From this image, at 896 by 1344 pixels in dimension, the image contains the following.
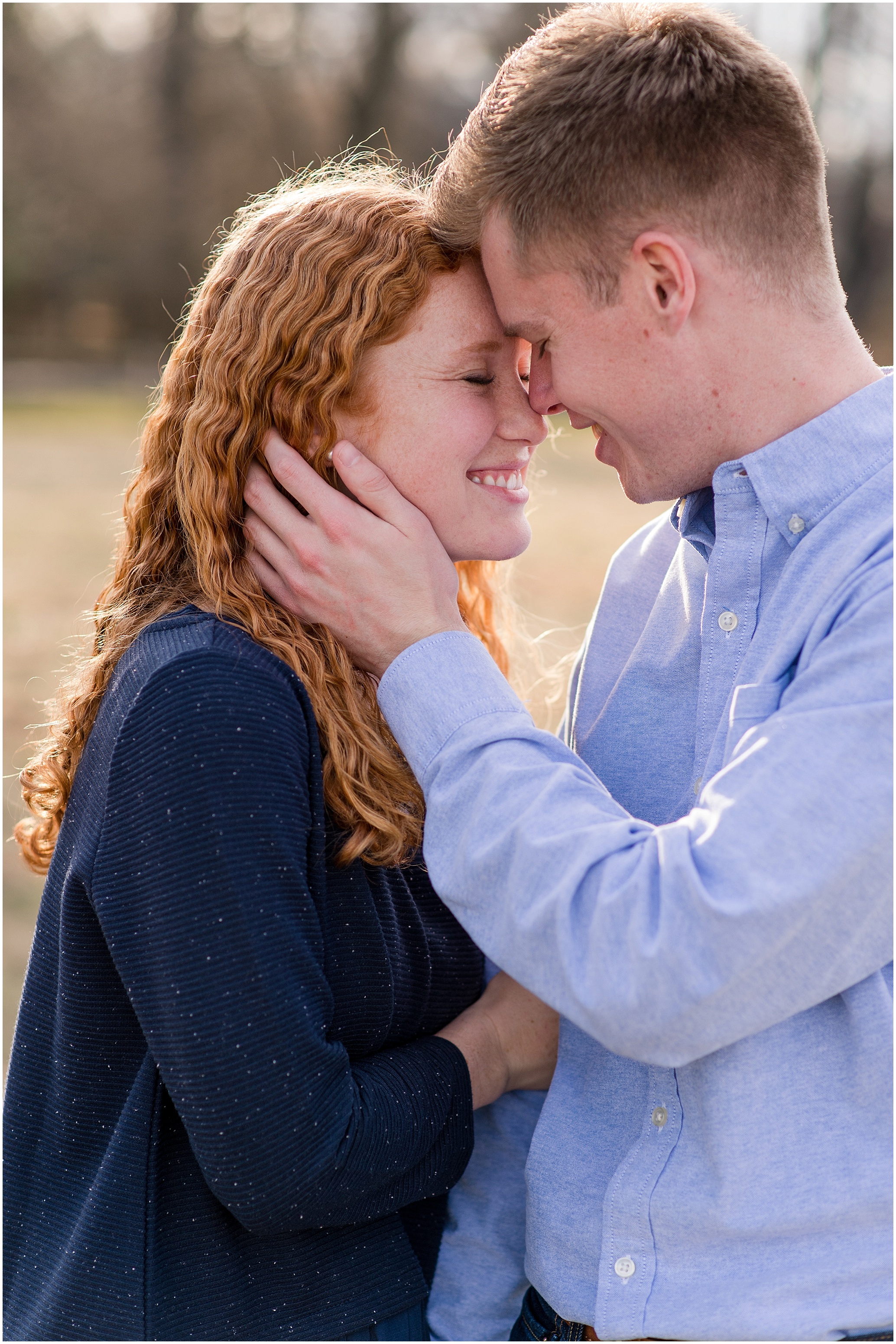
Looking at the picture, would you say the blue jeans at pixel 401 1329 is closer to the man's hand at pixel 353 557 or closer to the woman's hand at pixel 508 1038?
the woman's hand at pixel 508 1038

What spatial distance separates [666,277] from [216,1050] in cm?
139

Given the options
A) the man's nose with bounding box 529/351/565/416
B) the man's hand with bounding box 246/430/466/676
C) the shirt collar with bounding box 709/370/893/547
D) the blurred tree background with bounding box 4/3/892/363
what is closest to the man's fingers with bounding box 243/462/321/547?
the man's hand with bounding box 246/430/466/676

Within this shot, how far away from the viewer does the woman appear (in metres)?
1.66

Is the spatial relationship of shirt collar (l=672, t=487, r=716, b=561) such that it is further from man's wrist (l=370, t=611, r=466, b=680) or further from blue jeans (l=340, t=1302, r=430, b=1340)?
blue jeans (l=340, t=1302, r=430, b=1340)

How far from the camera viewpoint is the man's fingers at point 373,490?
208 cm

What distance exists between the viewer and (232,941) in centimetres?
164

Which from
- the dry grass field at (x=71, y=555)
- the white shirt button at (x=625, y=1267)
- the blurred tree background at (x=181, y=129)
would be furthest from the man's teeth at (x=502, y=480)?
the blurred tree background at (x=181, y=129)

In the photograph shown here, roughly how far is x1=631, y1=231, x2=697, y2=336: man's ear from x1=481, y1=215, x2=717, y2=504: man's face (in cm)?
1

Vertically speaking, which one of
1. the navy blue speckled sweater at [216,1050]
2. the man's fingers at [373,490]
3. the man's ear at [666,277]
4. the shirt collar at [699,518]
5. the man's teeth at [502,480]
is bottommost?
the navy blue speckled sweater at [216,1050]

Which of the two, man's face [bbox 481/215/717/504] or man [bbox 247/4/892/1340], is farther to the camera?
man's face [bbox 481/215/717/504]

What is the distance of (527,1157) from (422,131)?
3024cm

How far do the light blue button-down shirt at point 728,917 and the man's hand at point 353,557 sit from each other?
12cm

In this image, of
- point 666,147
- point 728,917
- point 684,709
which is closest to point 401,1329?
point 728,917

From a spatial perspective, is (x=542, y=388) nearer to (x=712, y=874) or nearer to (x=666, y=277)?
(x=666, y=277)
